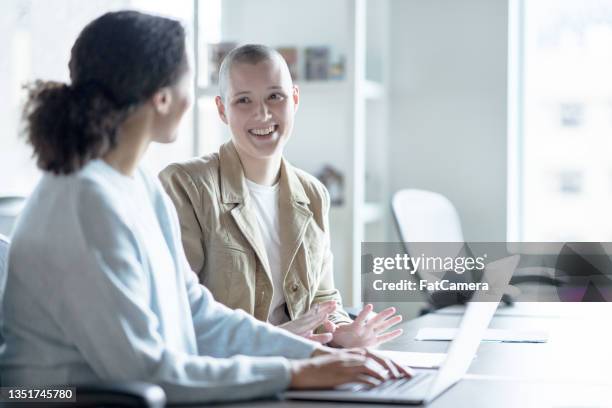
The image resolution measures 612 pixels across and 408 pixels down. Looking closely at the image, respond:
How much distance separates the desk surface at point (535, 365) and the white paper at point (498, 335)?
3cm

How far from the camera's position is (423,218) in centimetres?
387

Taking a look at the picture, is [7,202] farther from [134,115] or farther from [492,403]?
[492,403]

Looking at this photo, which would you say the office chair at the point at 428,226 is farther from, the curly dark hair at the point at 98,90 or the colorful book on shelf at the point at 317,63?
the curly dark hair at the point at 98,90

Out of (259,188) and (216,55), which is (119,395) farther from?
(216,55)

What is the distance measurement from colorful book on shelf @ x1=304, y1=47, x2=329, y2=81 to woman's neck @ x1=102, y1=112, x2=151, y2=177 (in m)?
2.95

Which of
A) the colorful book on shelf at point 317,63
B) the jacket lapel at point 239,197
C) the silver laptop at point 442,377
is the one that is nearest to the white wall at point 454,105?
the colorful book on shelf at point 317,63

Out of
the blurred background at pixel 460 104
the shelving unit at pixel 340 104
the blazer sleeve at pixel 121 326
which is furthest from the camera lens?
the blurred background at pixel 460 104

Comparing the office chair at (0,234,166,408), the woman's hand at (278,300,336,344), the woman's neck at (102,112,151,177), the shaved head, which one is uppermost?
the shaved head

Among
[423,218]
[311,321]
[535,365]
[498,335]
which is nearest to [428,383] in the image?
[535,365]

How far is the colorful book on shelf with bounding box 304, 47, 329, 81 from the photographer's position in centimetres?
433

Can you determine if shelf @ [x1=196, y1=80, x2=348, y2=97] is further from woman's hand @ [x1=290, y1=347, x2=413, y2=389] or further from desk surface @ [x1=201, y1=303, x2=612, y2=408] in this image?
woman's hand @ [x1=290, y1=347, x2=413, y2=389]

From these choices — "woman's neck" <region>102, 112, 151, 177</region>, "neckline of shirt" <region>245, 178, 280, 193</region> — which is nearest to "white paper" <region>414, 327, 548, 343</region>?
"neckline of shirt" <region>245, 178, 280, 193</region>

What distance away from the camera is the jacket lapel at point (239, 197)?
2.11 metres

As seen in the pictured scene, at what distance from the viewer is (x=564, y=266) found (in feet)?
12.9
